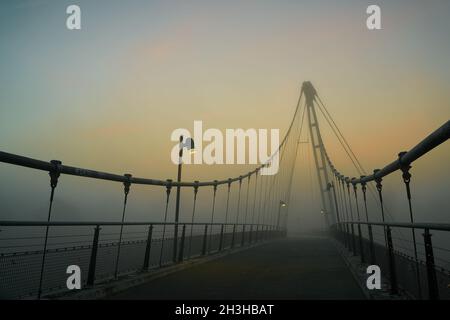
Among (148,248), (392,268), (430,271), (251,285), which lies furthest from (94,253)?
(430,271)

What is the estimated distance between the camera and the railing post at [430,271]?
3.21m

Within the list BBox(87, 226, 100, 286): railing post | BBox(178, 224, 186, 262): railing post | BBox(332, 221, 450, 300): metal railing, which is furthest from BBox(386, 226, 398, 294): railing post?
BBox(178, 224, 186, 262): railing post

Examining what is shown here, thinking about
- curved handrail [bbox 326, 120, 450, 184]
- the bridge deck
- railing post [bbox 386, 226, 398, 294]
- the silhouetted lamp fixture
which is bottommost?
the bridge deck

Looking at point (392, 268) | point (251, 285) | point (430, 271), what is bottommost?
point (251, 285)

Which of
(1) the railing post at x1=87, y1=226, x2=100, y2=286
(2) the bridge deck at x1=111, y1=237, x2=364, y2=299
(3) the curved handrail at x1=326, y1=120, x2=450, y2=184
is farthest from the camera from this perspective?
(1) the railing post at x1=87, y1=226, x2=100, y2=286

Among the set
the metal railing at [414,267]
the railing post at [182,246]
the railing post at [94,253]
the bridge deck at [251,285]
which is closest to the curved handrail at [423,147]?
the metal railing at [414,267]

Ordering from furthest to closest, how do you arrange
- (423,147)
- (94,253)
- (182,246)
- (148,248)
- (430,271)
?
(182,246)
(148,248)
(94,253)
(423,147)
(430,271)

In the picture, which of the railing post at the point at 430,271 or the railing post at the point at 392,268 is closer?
the railing post at the point at 430,271

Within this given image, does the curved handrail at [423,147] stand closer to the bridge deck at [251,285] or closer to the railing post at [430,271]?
the railing post at [430,271]

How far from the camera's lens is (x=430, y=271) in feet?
10.8

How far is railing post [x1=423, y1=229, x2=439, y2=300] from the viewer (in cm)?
321

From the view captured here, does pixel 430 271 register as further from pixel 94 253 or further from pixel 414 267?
pixel 94 253

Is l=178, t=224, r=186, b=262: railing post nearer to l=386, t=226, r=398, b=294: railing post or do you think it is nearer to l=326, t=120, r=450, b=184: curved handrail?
l=386, t=226, r=398, b=294: railing post

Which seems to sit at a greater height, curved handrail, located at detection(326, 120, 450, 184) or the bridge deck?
curved handrail, located at detection(326, 120, 450, 184)
